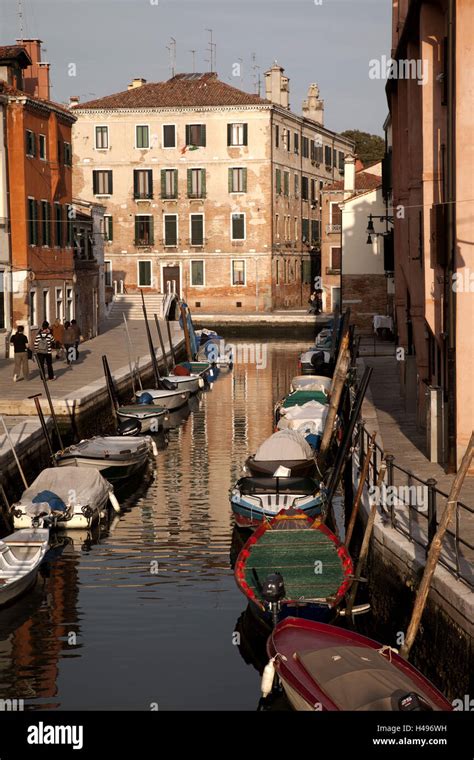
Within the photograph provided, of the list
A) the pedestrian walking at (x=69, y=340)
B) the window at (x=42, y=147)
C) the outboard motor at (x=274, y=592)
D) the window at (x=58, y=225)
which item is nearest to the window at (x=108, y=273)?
the window at (x=58, y=225)

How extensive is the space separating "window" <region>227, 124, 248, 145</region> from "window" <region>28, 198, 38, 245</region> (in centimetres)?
3147

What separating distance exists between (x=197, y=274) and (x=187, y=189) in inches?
197

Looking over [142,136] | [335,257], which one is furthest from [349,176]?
[142,136]

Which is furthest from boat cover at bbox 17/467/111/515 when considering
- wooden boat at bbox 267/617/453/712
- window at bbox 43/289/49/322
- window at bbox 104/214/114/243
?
window at bbox 104/214/114/243

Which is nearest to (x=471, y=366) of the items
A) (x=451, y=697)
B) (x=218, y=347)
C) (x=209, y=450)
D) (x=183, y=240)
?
(x=451, y=697)

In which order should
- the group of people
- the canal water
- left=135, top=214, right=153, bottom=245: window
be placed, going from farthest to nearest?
left=135, top=214, right=153, bottom=245: window, the group of people, the canal water

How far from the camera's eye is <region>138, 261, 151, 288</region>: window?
7669cm

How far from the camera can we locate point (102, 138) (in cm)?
7606

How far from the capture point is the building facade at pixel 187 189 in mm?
75312

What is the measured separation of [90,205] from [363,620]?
143ft

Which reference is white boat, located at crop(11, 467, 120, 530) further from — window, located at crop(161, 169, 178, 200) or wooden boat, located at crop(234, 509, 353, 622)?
window, located at crop(161, 169, 178, 200)

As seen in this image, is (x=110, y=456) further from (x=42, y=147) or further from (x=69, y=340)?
(x=42, y=147)
